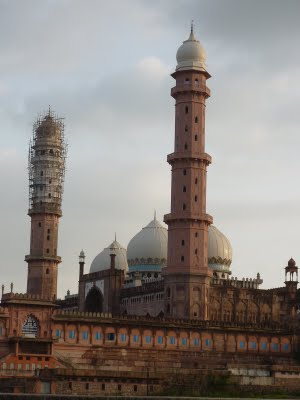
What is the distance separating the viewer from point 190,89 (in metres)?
85.9

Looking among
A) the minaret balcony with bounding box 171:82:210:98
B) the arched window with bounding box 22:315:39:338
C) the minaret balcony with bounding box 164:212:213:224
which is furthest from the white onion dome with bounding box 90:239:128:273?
the arched window with bounding box 22:315:39:338

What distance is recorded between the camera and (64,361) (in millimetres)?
71938

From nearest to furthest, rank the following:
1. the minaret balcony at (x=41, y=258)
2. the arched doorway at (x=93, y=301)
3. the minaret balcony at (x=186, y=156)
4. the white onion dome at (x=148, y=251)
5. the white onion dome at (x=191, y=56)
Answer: the minaret balcony at (x=186, y=156)
the white onion dome at (x=191, y=56)
the arched doorway at (x=93, y=301)
the white onion dome at (x=148, y=251)
the minaret balcony at (x=41, y=258)

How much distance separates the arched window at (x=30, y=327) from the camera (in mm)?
72688

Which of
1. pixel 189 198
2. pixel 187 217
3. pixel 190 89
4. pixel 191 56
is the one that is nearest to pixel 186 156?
pixel 189 198

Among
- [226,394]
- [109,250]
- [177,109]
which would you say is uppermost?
[177,109]

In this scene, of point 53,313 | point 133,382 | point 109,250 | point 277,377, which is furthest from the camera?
point 109,250

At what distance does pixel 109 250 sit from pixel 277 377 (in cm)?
3832

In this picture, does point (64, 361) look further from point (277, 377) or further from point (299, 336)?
point (299, 336)

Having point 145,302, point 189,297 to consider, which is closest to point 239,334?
point 189,297

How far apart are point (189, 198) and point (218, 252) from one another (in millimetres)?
13637

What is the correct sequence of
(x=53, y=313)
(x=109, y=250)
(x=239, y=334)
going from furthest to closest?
(x=109, y=250) < (x=239, y=334) < (x=53, y=313)

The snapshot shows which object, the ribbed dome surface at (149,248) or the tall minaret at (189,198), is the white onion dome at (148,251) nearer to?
the ribbed dome surface at (149,248)

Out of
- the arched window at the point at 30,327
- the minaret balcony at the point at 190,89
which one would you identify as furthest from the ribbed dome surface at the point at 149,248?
the arched window at the point at 30,327
